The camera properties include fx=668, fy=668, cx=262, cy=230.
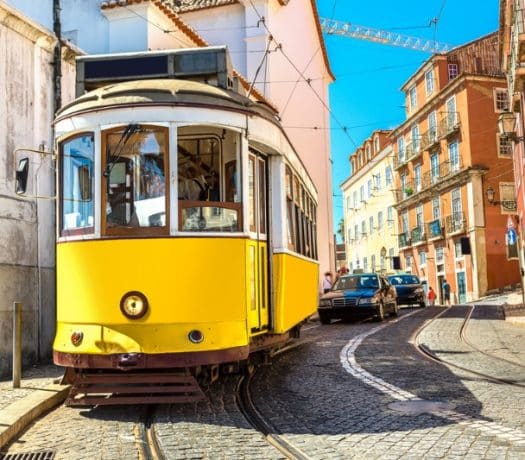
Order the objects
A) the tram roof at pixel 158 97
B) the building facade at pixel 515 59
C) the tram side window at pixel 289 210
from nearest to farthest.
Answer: the tram roof at pixel 158 97, the tram side window at pixel 289 210, the building facade at pixel 515 59

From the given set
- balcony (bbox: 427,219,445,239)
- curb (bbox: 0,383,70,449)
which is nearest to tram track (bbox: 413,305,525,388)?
curb (bbox: 0,383,70,449)

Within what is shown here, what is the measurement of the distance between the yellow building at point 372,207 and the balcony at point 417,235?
4427 mm

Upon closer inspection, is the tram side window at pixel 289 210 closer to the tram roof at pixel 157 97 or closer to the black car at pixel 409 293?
the tram roof at pixel 157 97

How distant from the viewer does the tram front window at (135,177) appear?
647 cm

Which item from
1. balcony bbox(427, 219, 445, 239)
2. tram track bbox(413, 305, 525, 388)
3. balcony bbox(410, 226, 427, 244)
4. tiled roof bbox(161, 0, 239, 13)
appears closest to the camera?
tram track bbox(413, 305, 525, 388)

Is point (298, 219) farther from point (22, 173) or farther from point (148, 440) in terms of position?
point (148, 440)

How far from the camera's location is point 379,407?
6465mm

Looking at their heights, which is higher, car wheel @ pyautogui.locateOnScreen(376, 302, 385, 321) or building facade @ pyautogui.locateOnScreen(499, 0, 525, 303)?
building facade @ pyautogui.locateOnScreen(499, 0, 525, 303)

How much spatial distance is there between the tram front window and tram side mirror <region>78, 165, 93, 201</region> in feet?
0.78

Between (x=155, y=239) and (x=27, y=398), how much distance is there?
7.37ft

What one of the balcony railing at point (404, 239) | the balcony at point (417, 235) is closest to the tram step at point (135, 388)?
the balcony at point (417, 235)

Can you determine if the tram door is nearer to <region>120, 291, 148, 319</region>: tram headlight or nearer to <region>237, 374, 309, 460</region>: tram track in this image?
<region>237, 374, 309, 460</region>: tram track

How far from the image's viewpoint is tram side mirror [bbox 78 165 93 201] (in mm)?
6633

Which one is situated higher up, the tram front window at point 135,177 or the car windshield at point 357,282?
the tram front window at point 135,177
